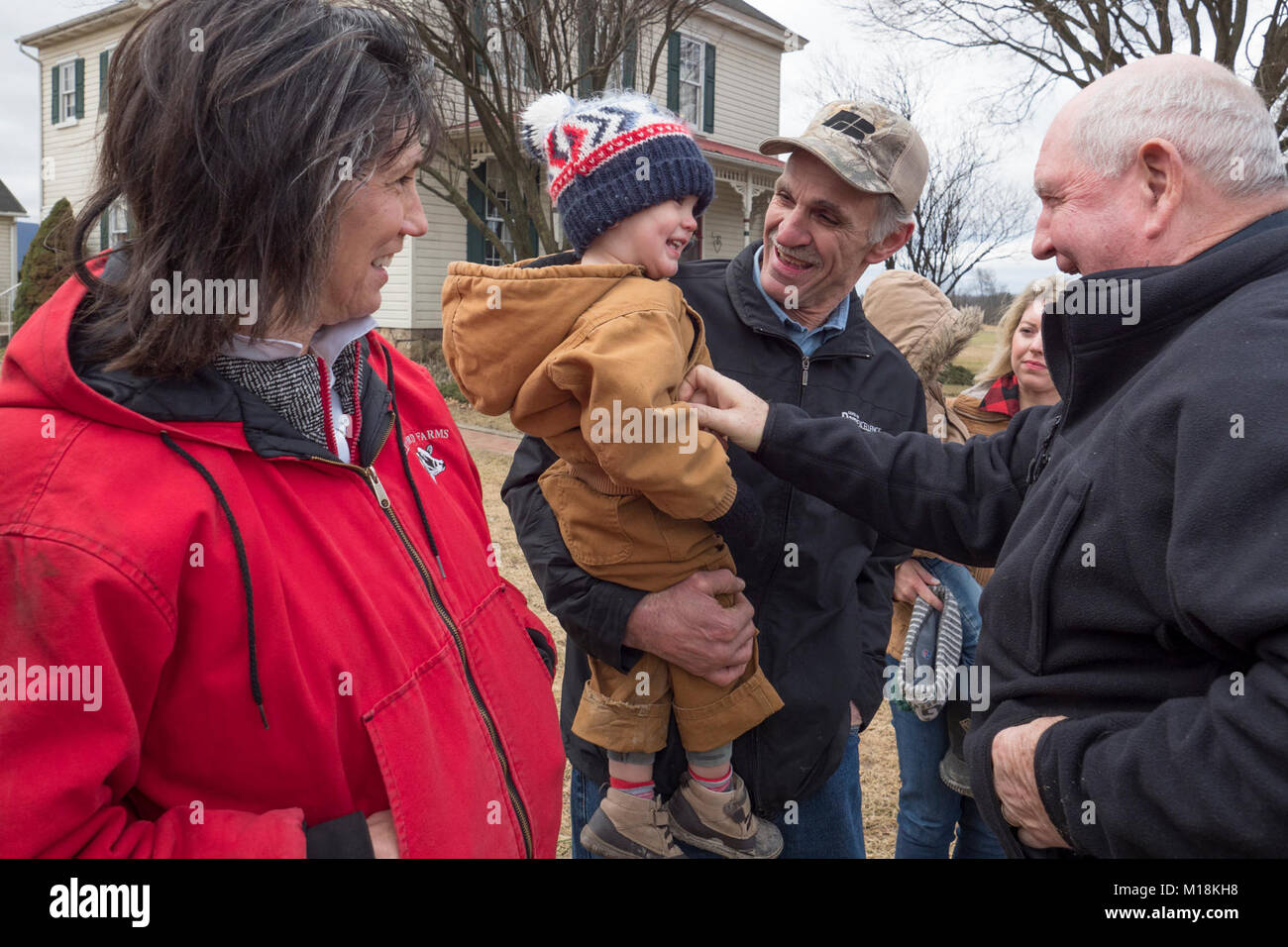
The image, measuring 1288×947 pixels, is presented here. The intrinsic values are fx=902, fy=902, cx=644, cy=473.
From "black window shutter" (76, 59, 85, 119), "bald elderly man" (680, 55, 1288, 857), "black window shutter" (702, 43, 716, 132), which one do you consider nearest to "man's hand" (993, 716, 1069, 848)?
"bald elderly man" (680, 55, 1288, 857)

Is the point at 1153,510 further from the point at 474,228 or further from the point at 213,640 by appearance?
the point at 474,228

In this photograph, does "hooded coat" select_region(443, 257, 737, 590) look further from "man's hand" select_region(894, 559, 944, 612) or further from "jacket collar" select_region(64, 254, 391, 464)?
"man's hand" select_region(894, 559, 944, 612)

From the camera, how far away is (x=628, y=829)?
8.16ft

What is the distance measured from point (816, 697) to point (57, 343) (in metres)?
1.97

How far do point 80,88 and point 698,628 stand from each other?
24.3 metres

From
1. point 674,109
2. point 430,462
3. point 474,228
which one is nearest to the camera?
point 430,462

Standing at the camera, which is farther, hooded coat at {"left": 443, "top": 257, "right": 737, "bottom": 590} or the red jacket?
hooded coat at {"left": 443, "top": 257, "right": 737, "bottom": 590}

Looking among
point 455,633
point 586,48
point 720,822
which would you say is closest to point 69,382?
point 455,633

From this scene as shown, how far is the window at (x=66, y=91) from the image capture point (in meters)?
20.8

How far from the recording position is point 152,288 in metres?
1.42

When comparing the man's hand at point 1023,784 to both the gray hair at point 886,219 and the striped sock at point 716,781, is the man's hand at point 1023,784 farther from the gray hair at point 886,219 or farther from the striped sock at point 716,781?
the gray hair at point 886,219

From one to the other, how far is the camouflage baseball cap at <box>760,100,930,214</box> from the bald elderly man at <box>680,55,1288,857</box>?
690mm

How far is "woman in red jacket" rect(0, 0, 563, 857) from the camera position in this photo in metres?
1.21
